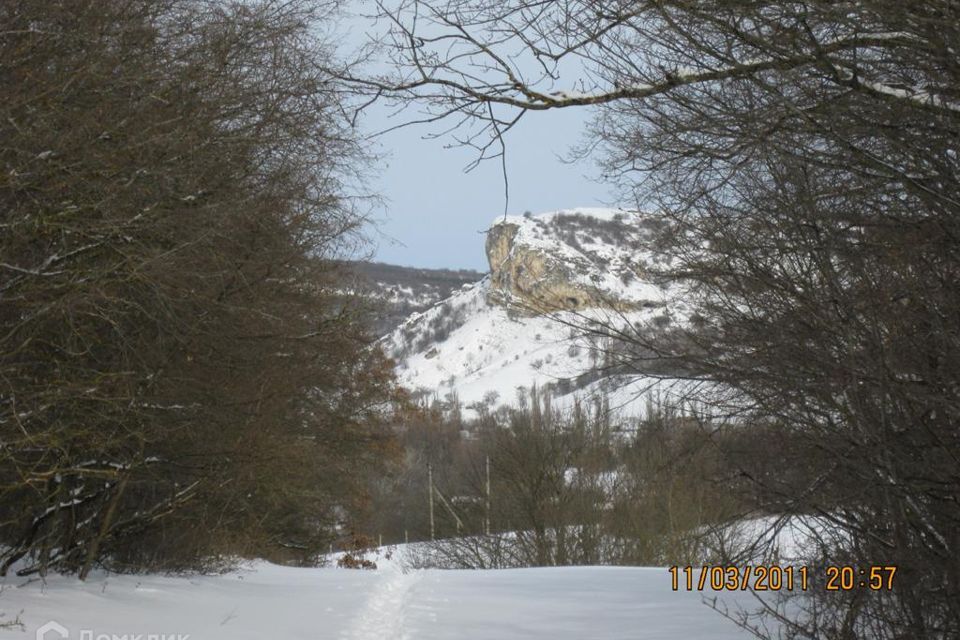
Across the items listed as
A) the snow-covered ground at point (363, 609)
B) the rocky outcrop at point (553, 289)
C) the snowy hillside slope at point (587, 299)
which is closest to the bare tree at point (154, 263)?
the snow-covered ground at point (363, 609)

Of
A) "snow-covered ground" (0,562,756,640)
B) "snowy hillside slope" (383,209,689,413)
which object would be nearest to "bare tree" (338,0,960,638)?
"snowy hillside slope" (383,209,689,413)

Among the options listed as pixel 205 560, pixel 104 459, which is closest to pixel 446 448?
pixel 205 560

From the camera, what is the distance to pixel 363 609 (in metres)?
10.6

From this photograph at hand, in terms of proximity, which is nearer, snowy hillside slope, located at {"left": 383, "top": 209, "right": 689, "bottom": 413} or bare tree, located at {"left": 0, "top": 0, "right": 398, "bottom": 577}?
snowy hillside slope, located at {"left": 383, "top": 209, "right": 689, "bottom": 413}

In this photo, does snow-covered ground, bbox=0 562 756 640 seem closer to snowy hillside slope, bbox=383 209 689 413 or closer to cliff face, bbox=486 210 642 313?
snowy hillside slope, bbox=383 209 689 413

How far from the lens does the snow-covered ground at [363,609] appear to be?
766 centimetres

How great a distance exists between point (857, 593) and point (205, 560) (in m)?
9.94

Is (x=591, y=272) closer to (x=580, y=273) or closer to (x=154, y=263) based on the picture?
(x=580, y=273)

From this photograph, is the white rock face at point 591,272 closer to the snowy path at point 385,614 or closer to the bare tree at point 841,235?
the bare tree at point 841,235

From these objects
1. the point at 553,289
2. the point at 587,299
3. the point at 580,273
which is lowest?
the point at 587,299

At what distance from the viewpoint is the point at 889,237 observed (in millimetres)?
4574

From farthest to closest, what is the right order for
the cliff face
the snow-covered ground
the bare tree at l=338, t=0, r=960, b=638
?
the snow-covered ground → the cliff face → the bare tree at l=338, t=0, r=960, b=638

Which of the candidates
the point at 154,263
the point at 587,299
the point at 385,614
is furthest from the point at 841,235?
the point at 385,614

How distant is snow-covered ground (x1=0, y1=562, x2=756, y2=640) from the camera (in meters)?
7.66
